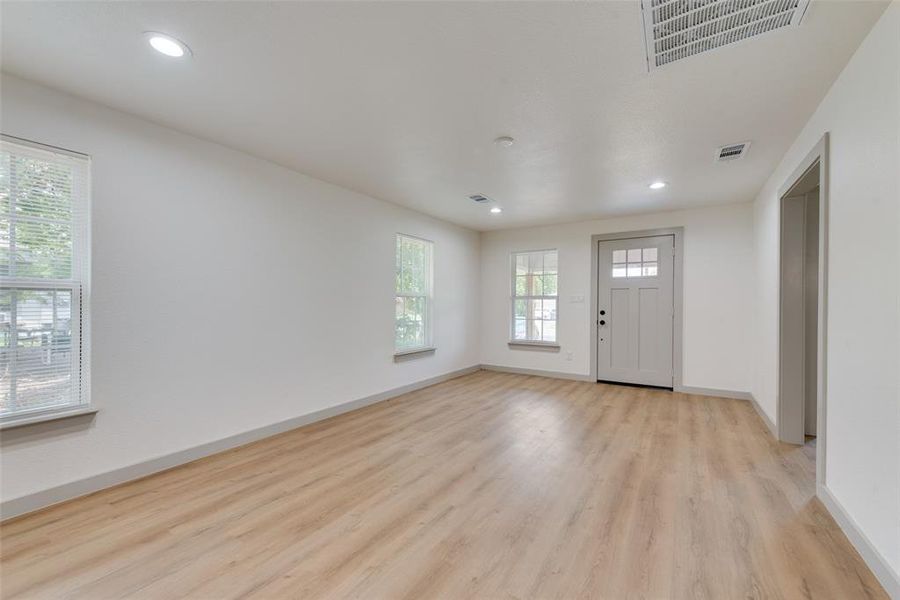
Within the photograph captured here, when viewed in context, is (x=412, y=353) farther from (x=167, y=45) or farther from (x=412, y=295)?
(x=167, y=45)

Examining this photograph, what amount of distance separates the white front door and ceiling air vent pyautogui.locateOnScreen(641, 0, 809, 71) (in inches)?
154

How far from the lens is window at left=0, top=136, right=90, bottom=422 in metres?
2.16

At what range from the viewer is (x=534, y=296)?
21.0 feet

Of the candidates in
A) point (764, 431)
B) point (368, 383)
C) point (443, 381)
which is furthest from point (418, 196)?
point (764, 431)

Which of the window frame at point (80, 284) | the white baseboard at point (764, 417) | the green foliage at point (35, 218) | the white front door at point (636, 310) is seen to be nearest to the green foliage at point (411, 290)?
the white front door at point (636, 310)

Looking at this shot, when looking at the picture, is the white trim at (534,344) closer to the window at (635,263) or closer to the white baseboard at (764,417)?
the window at (635,263)

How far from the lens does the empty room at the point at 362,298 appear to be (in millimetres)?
1717

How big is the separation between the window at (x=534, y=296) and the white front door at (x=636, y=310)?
74 cm

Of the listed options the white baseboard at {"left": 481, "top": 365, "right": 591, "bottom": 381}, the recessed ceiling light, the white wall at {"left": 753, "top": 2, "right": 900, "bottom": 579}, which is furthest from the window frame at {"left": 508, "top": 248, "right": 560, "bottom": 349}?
the recessed ceiling light

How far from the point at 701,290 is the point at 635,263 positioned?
0.89 meters

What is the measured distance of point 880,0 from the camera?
1607mm

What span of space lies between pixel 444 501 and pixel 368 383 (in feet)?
7.74

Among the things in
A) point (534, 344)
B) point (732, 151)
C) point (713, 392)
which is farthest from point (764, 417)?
point (534, 344)

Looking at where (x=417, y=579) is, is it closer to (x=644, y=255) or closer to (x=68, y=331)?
(x=68, y=331)
